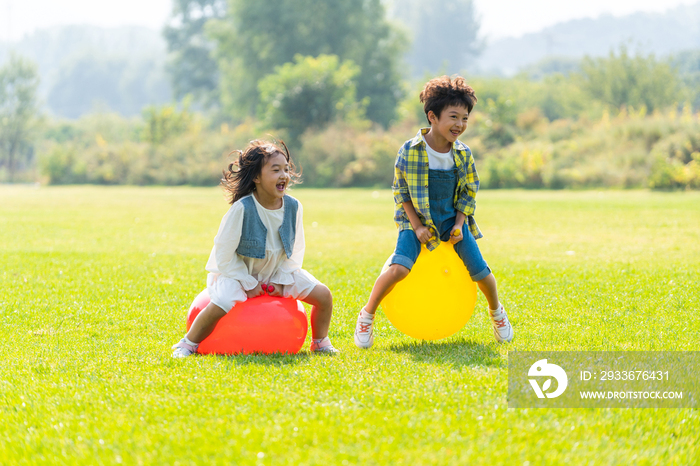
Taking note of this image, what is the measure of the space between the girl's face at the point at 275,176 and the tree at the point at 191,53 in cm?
6479

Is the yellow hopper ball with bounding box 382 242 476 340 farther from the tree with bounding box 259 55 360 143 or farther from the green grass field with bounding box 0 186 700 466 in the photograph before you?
the tree with bounding box 259 55 360 143

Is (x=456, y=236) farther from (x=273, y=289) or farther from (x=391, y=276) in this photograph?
(x=273, y=289)

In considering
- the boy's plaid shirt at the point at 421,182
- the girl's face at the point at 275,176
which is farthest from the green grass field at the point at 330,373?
the girl's face at the point at 275,176

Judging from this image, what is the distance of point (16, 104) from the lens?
53281mm

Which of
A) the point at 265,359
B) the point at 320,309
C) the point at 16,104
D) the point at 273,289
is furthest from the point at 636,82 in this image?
the point at 16,104

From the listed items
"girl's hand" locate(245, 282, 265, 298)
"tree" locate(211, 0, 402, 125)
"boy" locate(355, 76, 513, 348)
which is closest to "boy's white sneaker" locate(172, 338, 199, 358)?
"girl's hand" locate(245, 282, 265, 298)

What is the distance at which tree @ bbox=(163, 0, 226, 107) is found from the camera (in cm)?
6738

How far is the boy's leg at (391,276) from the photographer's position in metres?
4.65

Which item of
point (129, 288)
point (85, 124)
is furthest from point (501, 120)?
point (85, 124)

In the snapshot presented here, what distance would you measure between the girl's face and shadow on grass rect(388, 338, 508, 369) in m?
1.39

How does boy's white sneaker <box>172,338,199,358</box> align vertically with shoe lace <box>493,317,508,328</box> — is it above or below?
below

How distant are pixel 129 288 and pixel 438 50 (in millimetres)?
129064

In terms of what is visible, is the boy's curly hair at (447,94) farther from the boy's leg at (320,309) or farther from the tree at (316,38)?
the tree at (316,38)

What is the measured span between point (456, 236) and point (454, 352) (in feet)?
2.70
